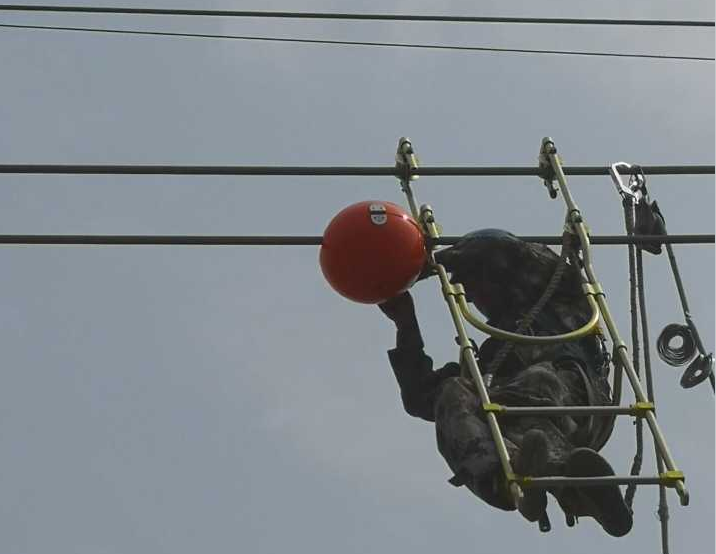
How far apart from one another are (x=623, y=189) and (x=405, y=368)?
1.55m

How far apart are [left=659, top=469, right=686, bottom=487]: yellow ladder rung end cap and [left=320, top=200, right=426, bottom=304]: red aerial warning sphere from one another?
1978 millimetres

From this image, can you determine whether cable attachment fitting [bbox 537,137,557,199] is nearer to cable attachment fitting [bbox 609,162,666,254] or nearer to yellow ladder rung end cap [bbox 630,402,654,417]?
cable attachment fitting [bbox 609,162,666,254]

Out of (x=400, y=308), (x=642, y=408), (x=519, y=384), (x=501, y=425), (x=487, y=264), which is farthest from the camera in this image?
(x=487, y=264)

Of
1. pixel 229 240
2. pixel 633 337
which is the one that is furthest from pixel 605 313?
pixel 229 240

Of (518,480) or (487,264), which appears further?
(487,264)

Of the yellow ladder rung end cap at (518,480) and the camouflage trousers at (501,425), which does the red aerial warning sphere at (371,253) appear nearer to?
the camouflage trousers at (501,425)

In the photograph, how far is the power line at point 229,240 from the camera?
906 cm

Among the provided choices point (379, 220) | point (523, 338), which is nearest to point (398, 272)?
point (379, 220)

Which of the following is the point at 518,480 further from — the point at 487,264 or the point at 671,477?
the point at 487,264

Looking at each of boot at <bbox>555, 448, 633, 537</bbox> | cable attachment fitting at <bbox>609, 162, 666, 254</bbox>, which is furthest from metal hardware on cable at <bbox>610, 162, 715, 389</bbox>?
boot at <bbox>555, 448, 633, 537</bbox>

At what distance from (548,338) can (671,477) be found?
1.07 meters

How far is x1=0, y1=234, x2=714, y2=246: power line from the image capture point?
29.7ft

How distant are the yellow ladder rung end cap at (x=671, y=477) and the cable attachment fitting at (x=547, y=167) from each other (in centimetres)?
243

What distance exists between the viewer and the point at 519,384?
900 centimetres
